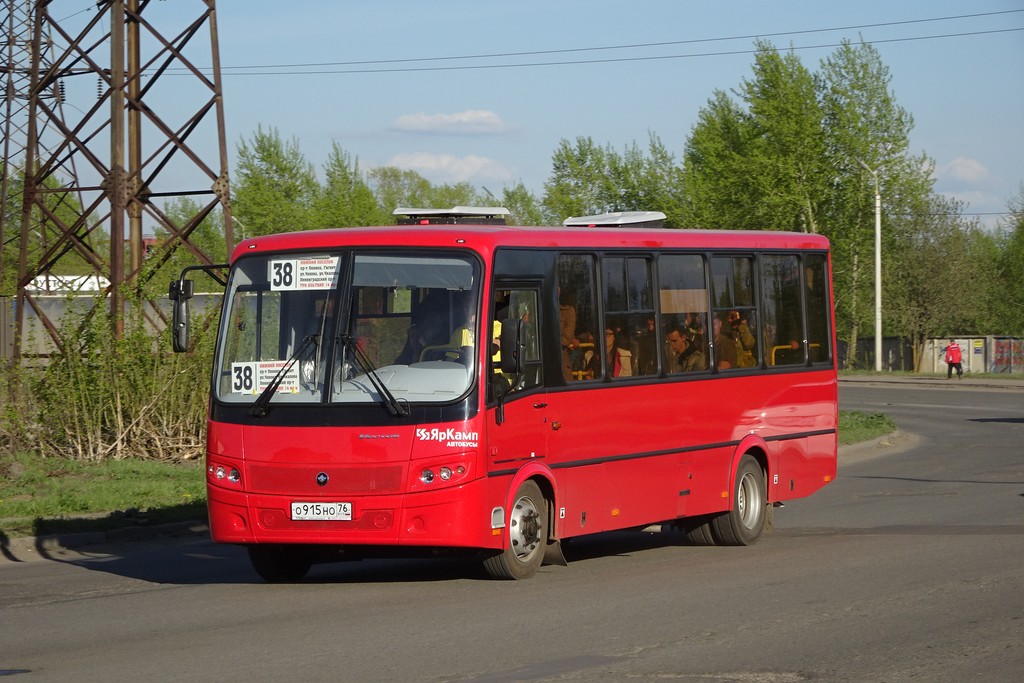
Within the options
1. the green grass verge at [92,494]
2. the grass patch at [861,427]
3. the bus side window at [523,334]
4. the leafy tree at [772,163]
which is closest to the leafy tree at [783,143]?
the leafy tree at [772,163]

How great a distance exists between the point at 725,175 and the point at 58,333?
51844 millimetres

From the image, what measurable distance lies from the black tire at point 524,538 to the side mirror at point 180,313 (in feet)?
9.18

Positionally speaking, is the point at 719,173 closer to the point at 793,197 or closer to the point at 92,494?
the point at 793,197

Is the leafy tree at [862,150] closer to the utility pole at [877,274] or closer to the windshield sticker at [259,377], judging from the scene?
the utility pole at [877,274]

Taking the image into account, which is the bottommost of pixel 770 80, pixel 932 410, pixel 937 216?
pixel 932 410

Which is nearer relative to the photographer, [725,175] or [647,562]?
[647,562]

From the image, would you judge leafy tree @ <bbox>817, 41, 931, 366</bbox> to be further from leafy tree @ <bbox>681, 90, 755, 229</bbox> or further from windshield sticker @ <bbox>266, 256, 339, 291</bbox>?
windshield sticker @ <bbox>266, 256, 339, 291</bbox>

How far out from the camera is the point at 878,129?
70375 millimetres

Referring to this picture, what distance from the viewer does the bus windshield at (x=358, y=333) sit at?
1081cm

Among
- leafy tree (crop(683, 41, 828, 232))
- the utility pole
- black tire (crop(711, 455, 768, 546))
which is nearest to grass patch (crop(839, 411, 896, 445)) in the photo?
black tire (crop(711, 455, 768, 546))

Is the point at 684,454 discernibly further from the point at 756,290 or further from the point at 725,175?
the point at 725,175

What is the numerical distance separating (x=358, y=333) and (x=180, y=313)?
5.15 ft

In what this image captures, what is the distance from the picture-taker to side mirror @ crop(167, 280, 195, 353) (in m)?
11.6

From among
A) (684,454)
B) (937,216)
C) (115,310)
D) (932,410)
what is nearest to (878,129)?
(937,216)
